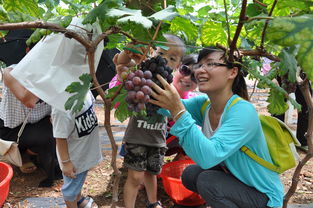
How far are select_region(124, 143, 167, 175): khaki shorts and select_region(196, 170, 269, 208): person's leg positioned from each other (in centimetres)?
48

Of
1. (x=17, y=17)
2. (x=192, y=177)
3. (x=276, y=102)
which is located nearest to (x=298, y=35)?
(x=17, y=17)

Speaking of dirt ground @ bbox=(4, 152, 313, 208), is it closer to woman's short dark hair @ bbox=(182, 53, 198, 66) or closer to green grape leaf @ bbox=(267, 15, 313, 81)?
woman's short dark hair @ bbox=(182, 53, 198, 66)

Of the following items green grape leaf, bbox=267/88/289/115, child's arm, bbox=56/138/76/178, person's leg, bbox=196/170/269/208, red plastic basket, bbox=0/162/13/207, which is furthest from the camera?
child's arm, bbox=56/138/76/178

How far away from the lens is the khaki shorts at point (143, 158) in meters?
1.92

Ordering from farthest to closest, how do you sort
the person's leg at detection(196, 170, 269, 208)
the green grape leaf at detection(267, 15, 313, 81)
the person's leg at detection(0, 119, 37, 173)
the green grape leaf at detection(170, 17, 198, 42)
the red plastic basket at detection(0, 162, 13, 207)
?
the person's leg at detection(0, 119, 37, 173) → the red plastic basket at detection(0, 162, 13, 207) → the person's leg at detection(196, 170, 269, 208) → the green grape leaf at detection(170, 17, 198, 42) → the green grape leaf at detection(267, 15, 313, 81)

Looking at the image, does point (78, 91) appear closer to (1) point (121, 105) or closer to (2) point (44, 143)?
(1) point (121, 105)

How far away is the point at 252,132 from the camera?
1.40 meters

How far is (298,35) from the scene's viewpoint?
23.9 inches

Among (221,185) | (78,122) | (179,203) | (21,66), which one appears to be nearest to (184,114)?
(221,185)

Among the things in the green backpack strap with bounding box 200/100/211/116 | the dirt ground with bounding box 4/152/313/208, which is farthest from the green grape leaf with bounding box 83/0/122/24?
the dirt ground with bounding box 4/152/313/208

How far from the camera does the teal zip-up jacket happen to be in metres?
1.31

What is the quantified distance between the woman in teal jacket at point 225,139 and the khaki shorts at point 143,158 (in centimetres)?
40

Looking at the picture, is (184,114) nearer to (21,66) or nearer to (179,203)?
(21,66)

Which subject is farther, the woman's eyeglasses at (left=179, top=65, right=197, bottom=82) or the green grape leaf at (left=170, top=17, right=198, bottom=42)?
the woman's eyeglasses at (left=179, top=65, right=197, bottom=82)
